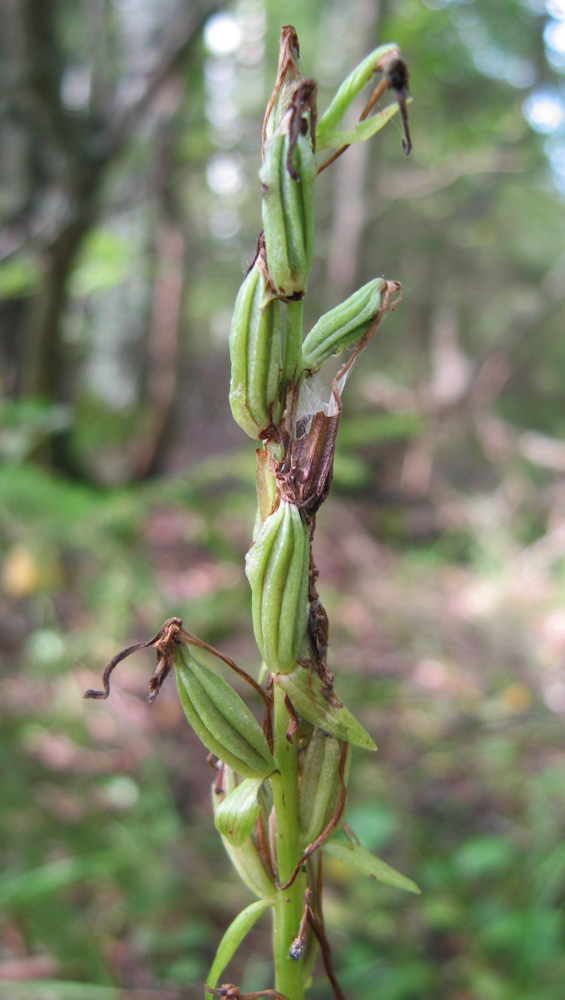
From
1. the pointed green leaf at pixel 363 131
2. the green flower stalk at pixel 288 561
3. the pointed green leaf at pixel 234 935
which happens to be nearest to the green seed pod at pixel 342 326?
the green flower stalk at pixel 288 561

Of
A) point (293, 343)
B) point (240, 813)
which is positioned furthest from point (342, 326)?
point (240, 813)

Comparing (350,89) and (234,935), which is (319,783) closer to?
(234,935)

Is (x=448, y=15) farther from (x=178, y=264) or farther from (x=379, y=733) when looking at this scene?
(x=379, y=733)

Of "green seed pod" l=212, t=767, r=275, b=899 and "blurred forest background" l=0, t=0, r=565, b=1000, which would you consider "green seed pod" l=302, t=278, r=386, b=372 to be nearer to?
"green seed pod" l=212, t=767, r=275, b=899

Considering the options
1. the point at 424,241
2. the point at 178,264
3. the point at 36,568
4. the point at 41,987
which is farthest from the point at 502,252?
the point at 41,987

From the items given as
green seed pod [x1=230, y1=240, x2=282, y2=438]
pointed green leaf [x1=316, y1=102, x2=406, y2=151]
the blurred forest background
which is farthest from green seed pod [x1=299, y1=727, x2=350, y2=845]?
the blurred forest background

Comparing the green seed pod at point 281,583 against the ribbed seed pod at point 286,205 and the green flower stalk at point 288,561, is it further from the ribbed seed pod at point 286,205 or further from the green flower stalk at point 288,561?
the ribbed seed pod at point 286,205
